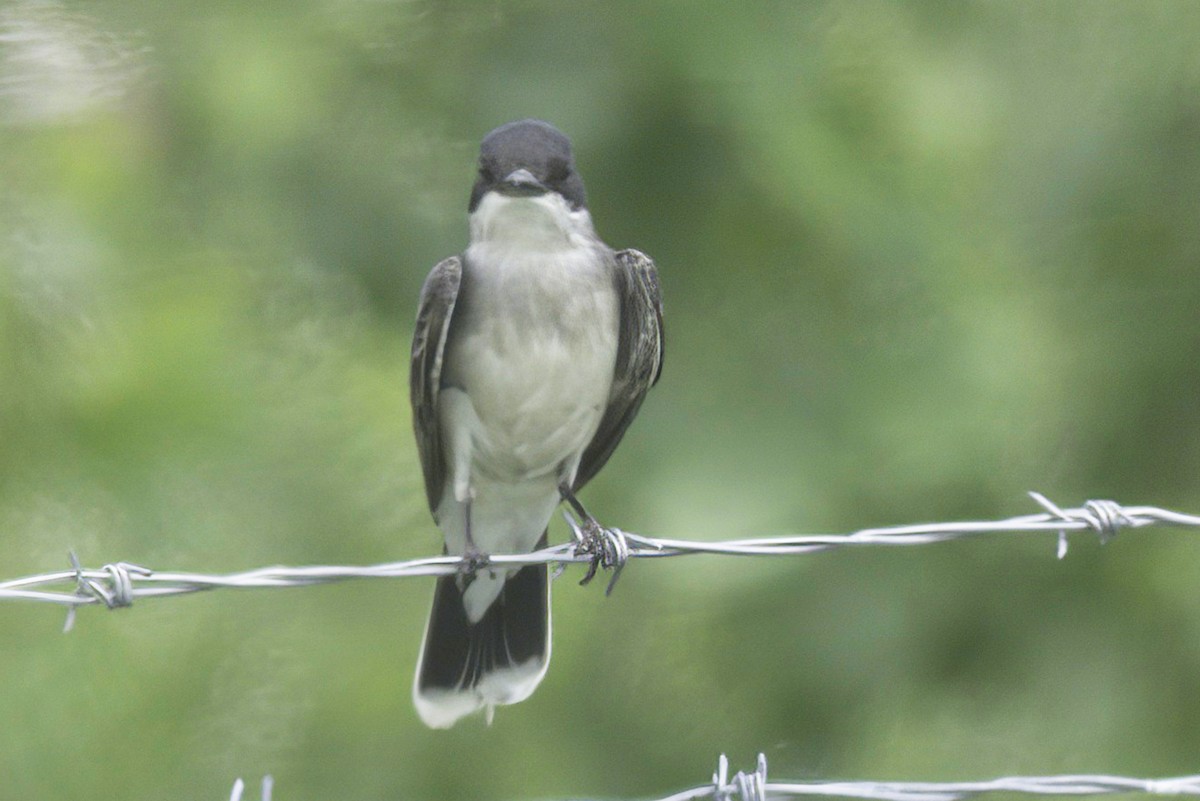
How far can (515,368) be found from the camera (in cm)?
437

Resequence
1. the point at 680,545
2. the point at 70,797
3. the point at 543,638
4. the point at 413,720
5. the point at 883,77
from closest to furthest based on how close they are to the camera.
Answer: the point at 680,545 → the point at 543,638 → the point at 70,797 → the point at 413,720 → the point at 883,77

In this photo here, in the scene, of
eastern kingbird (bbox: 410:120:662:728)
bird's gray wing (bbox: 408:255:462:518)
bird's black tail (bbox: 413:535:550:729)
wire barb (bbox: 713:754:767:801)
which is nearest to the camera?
wire barb (bbox: 713:754:767:801)

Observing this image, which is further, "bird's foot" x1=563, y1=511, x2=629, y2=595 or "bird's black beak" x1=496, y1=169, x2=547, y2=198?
"bird's black beak" x1=496, y1=169, x2=547, y2=198

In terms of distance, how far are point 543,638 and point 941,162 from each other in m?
2.59

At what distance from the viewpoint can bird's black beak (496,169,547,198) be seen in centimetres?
430

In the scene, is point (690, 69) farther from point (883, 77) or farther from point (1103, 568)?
point (1103, 568)

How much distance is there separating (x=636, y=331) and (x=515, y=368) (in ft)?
1.15

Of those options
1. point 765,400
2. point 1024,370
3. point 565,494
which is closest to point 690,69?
point 765,400


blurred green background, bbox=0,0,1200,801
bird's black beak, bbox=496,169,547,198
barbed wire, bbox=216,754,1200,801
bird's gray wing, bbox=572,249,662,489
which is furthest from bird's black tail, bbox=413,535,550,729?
barbed wire, bbox=216,754,1200,801

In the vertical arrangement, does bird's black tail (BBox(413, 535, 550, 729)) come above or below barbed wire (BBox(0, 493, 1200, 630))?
above

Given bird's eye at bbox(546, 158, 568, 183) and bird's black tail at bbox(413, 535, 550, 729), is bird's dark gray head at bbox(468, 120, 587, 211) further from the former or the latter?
bird's black tail at bbox(413, 535, 550, 729)

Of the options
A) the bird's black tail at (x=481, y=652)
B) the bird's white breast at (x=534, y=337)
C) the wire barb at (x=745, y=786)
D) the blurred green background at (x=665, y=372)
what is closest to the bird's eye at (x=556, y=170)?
the bird's white breast at (x=534, y=337)

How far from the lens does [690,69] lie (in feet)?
19.8

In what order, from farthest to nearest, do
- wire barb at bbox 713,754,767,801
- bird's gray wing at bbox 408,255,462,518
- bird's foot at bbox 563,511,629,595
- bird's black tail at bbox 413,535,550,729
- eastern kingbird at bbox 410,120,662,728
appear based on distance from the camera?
bird's black tail at bbox 413,535,550,729 → eastern kingbird at bbox 410,120,662,728 → bird's gray wing at bbox 408,255,462,518 → bird's foot at bbox 563,511,629,595 → wire barb at bbox 713,754,767,801
